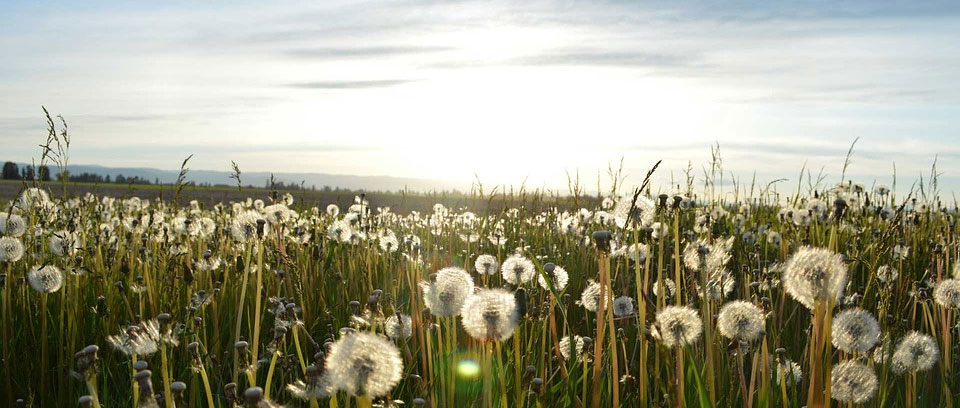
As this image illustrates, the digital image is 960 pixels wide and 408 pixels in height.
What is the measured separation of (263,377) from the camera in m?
3.23

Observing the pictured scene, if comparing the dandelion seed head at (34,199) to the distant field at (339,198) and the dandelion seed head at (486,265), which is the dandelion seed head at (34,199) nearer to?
the distant field at (339,198)

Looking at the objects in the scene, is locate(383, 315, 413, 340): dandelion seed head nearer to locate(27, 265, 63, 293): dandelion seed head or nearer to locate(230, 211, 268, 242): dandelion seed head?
locate(230, 211, 268, 242): dandelion seed head

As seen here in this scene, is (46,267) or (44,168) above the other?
(44,168)

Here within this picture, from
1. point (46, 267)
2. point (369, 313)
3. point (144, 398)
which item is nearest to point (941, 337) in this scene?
point (369, 313)

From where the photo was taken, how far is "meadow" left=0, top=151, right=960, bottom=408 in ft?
5.73

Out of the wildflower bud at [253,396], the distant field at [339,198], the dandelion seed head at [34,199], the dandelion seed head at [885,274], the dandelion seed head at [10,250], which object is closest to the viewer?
the wildflower bud at [253,396]

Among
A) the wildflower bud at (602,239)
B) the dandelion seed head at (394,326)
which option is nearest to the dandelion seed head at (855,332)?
the wildflower bud at (602,239)

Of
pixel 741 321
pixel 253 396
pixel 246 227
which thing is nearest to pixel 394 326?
pixel 246 227

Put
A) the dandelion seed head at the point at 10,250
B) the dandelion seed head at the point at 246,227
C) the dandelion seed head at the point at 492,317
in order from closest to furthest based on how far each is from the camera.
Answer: the dandelion seed head at the point at 492,317, the dandelion seed head at the point at 246,227, the dandelion seed head at the point at 10,250

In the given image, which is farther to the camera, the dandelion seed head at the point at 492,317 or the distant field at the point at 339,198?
the distant field at the point at 339,198

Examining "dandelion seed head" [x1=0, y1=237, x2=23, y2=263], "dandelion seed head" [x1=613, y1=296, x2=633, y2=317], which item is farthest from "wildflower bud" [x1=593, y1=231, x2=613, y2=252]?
"dandelion seed head" [x1=0, y1=237, x2=23, y2=263]

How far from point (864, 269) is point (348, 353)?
510cm

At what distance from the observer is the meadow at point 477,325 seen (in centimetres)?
175

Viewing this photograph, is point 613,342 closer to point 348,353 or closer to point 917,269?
point 348,353
